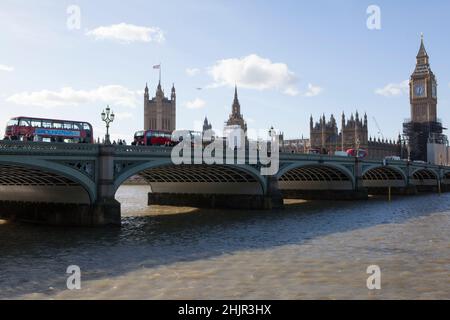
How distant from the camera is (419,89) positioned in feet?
611

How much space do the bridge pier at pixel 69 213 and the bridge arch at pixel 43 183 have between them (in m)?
0.45

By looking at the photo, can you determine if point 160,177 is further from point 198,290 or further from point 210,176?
point 198,290

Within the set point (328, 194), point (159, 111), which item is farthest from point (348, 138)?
point (328, 194)

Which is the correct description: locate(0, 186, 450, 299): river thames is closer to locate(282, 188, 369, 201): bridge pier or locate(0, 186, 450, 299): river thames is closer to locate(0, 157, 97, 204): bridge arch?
locate(0, 157, 97, 204): bridge arch

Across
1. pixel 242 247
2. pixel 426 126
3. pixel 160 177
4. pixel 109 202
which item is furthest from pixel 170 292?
pixel 426 126

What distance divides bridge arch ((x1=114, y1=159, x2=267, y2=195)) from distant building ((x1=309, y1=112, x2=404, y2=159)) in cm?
11596

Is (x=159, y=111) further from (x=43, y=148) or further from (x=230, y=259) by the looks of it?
(x=230, y=259)

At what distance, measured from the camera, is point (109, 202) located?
97.8ft

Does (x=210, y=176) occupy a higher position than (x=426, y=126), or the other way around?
(x=426, y=126)

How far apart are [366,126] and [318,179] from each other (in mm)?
108308

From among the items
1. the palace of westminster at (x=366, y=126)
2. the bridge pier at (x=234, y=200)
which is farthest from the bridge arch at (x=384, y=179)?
the palace of westminster at (x=366, y=126)

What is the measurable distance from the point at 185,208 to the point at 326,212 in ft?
42.4

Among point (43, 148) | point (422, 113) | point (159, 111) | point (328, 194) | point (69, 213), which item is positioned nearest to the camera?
point (43, 148)
